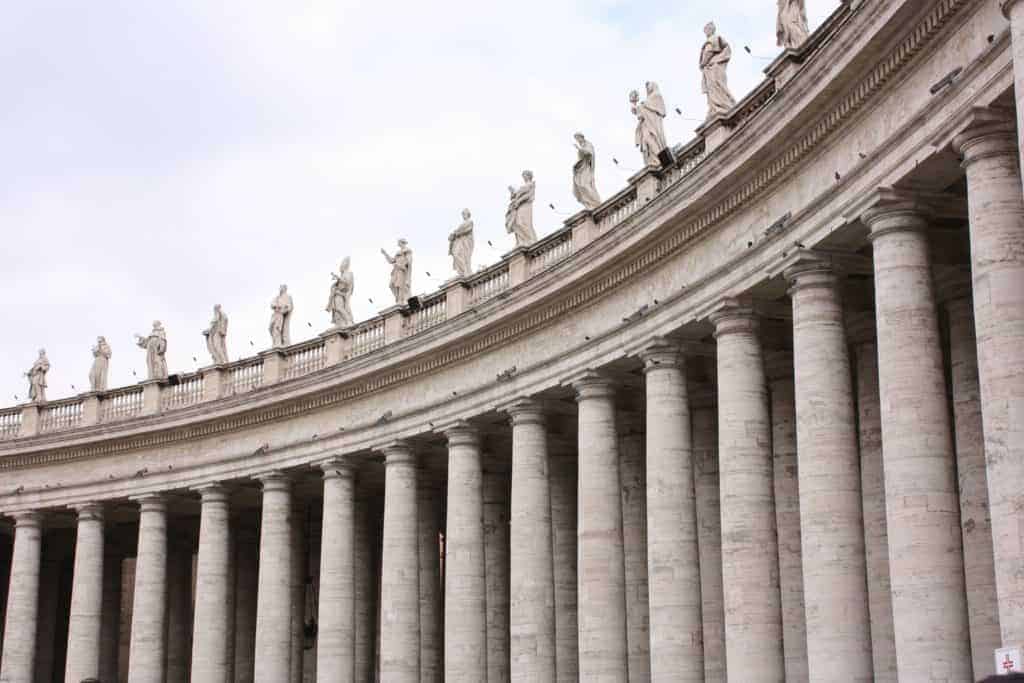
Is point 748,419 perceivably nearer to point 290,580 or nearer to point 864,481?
point 864,481

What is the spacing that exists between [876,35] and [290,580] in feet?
143

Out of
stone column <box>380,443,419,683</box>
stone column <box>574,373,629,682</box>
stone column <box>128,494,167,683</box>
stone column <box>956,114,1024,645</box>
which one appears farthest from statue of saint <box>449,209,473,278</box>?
stone column <box>956,114,1024,645</box>

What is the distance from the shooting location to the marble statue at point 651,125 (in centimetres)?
5372

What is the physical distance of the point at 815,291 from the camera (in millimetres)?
41688

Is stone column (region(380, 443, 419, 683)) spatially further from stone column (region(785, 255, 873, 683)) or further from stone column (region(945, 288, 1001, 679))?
stone column (region(945, 288, 1001, 679))

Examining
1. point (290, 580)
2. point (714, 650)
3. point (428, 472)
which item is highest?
point (428, 472)

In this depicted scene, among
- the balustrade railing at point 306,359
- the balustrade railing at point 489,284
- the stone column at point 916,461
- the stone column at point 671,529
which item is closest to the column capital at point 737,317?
the stone column at point 671,529

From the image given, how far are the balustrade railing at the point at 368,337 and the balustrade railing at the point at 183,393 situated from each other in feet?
34.3

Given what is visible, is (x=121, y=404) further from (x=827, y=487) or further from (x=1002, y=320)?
(x=1002, y=320)

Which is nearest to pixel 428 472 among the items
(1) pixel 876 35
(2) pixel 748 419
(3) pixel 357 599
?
(3) pixel 357 599

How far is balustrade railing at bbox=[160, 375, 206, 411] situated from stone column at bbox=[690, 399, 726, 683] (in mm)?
30938

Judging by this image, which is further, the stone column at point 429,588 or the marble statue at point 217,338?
the marble statue at point 217,338

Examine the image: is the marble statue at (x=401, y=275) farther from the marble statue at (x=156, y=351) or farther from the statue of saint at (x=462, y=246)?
the marble statue at (x=156, y=351)

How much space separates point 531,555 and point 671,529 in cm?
925
